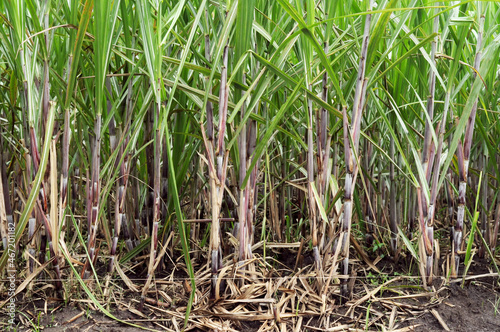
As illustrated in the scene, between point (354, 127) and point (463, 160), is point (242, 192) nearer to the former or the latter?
point (354, 127)

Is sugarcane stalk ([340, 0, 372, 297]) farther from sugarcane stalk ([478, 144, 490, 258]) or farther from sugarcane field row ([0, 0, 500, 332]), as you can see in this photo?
sugarcane stalk ([478, 144, 490, 258])

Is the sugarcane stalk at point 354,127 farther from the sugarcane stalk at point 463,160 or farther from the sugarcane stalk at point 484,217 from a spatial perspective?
the sugarcane stalk at point 484,217

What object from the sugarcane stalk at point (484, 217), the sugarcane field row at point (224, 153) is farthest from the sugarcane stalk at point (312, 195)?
the sugarcane stalk at point (484, 217)

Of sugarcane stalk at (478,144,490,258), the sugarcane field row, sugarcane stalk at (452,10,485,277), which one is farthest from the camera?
sugarcane stalk at (478,144,490,258)

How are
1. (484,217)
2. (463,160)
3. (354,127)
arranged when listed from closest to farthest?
(354,127) < (463,160) < (484,217)

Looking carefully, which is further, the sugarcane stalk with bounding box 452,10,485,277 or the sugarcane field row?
the sugarcane stalk with bounding box 452,10,485,277

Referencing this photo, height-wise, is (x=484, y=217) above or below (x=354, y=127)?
below

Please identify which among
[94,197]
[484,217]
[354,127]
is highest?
[354,127]

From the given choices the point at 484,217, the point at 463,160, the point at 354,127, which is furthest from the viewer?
the point at 484,217

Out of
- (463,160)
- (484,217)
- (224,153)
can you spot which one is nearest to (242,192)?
(224,153)

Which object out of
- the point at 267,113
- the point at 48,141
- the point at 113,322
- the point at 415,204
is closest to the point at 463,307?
the point at 415,204

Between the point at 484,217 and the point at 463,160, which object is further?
the point at 484,217

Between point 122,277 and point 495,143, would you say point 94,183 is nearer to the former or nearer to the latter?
point 122,277

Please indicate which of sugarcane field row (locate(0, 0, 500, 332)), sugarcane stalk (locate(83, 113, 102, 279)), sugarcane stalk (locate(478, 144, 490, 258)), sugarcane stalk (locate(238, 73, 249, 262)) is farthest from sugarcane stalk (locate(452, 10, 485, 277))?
sugarcane stalk (locate(83, 113, 102, 279))
